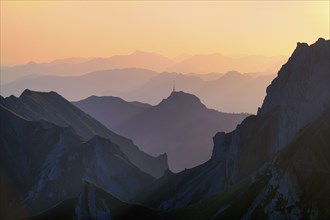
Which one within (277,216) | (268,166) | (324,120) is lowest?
(277,216)

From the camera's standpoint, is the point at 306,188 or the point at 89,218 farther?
the point at 89,218

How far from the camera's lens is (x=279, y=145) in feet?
640

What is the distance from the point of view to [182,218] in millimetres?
176375

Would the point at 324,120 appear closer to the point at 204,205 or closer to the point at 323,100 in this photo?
the point at 323,100

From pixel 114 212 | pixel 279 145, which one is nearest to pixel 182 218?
pixel 114 212

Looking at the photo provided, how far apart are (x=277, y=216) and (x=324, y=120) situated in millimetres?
37551

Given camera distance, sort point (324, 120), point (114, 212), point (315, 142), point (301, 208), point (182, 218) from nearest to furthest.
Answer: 1. point (301, 208)
2. point (315, 142)
3. point (324, 120)
4. point (182, 218)
5. point (114, 212)

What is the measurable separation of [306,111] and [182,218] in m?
53.2

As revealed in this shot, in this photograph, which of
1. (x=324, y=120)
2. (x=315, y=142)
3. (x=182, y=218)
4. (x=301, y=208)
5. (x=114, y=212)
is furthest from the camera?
(x=114, y=212)

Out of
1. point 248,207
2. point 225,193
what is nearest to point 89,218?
point 225,193

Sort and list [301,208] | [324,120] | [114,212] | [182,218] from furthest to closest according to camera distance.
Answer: [114,212], [182,218], [324,120], [301,208]

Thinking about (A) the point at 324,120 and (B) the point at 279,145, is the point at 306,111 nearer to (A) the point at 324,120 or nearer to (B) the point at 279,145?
(B) the point at 279,145

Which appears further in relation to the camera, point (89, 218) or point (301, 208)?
point (89, 218)

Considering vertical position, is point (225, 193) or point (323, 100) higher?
point (323, 100)
